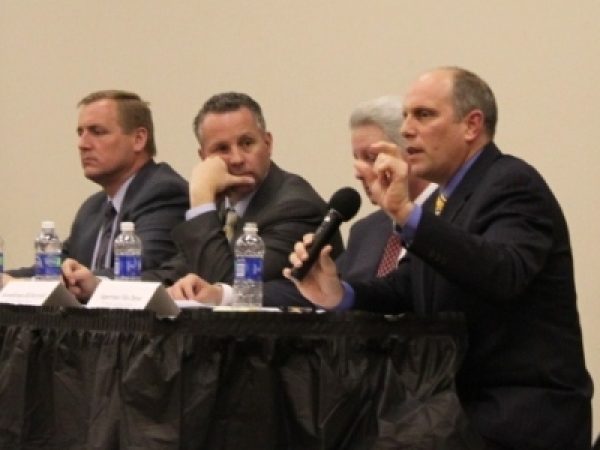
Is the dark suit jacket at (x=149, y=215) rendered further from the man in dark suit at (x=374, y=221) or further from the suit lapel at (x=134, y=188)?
the man in dark suit at (x=374, y=221)

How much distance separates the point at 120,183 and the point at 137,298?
81.4 inches

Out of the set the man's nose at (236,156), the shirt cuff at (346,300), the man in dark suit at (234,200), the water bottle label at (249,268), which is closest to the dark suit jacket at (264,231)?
the man in dark suit at (234,200)

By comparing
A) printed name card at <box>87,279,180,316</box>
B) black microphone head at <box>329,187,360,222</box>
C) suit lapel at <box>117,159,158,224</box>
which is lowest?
printed name card at <box>87,279,180,316</box>

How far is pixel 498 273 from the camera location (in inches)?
125

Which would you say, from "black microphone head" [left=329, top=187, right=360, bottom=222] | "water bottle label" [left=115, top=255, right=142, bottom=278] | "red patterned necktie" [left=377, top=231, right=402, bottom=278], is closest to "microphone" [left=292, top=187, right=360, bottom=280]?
"black microphone head" [left=329, top=187, right=360, bottom=222]

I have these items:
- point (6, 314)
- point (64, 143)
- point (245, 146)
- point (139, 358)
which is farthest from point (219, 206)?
point (64, 143)

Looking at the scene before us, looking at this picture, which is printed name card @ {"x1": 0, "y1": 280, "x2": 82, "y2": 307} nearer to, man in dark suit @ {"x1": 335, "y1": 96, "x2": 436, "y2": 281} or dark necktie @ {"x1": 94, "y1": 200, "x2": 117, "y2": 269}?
man in dark suit @ {"x1": 335, "y1": 96, "x2": 436, "y2": 281}

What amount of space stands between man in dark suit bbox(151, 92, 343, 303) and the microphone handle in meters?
1.06

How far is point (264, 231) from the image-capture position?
451 centimetres

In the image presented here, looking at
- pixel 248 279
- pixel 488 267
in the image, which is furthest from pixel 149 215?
pixel 488 267

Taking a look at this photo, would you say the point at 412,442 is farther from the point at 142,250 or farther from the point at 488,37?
the point at 488,37

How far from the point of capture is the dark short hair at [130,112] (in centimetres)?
526

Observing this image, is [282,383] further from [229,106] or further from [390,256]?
[229,106]

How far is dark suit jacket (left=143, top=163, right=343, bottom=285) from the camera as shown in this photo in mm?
4320
